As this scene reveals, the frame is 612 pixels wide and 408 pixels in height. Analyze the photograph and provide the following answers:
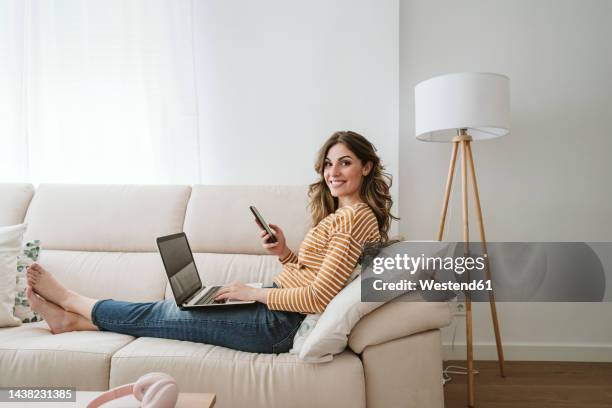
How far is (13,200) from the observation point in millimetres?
1848

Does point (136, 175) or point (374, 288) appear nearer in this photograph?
point (374, 288)

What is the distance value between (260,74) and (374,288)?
1.54m

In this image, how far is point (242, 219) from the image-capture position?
178 cm

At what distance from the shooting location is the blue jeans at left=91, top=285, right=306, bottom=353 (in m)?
1.21

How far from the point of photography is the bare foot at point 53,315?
137cm

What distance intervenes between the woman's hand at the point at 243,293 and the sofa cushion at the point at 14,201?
1.24 meters

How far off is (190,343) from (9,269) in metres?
0.88

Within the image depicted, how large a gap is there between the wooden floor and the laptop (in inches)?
44.1

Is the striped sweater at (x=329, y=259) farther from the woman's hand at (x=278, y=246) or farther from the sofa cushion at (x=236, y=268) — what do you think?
the sofa cushion at (x=236, y=268)

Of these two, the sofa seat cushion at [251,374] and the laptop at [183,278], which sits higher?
the laptop at [183,278]

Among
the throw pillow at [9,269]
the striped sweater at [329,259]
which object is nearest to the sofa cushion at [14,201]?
the throw pillow at [9,269]

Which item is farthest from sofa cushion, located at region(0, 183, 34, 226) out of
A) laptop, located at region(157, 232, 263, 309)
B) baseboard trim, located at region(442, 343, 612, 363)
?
baseboard trim, located at region(442, 343, 612, 363)

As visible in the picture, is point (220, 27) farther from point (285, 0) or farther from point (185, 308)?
point (185, 308)

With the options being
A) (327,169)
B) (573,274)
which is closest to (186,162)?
(327,169)
